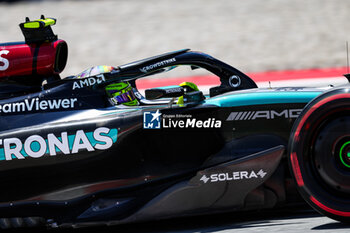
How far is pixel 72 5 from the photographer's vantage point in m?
20.6

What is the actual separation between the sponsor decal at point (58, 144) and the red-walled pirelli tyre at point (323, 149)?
141 cm

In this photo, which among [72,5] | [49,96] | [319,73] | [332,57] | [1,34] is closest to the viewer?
[49,96]

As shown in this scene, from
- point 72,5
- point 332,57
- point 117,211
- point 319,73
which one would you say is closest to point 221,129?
point 117,211

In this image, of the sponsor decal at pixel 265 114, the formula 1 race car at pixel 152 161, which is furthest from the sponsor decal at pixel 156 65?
the sponsor decal at pixel 265 114

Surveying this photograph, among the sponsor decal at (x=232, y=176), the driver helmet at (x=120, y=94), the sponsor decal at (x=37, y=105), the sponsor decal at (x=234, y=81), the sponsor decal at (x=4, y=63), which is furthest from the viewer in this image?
the sponsor decal at (x=234, y=81)

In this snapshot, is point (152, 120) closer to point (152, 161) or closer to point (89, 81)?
point (152, 161)

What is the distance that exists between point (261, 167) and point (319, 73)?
8.68 m

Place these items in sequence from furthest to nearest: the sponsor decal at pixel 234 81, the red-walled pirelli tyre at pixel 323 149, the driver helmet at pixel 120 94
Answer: the sponsor decal at pixel 234 81 → the driver helmet at pixel 120 94 → the red-walled pirelli tyre at pixel 323 149

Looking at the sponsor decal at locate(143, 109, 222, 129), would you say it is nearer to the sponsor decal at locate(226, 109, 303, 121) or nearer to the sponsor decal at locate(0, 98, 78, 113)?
the sponsor decal at locate(226, 109, 303, 121)

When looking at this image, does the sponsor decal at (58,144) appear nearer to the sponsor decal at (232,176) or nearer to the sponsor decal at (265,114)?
the sponsor decal at (232,176)

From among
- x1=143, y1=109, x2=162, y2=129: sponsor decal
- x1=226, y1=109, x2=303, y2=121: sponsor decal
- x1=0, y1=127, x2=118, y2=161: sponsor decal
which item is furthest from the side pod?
x1=0, y1=127, x2=118, y2=161: sponsor decal

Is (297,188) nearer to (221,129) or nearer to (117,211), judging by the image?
(221,129)

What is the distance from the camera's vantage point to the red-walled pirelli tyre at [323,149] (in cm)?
415

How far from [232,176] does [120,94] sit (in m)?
1.26
